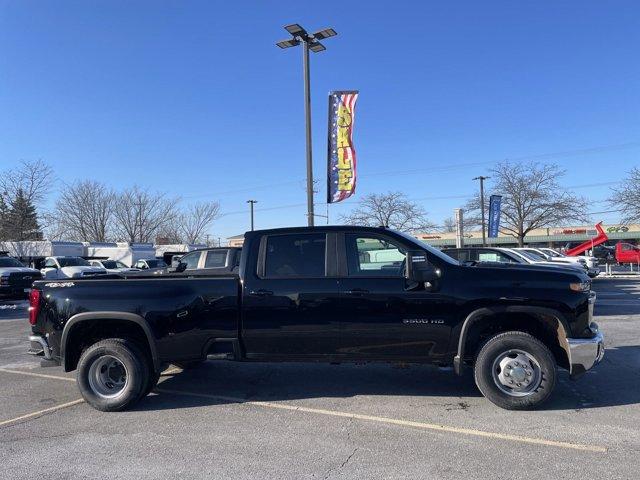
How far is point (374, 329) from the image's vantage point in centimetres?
541

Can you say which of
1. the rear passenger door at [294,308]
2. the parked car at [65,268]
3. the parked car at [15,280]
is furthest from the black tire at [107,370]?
the parked car at [65,268]

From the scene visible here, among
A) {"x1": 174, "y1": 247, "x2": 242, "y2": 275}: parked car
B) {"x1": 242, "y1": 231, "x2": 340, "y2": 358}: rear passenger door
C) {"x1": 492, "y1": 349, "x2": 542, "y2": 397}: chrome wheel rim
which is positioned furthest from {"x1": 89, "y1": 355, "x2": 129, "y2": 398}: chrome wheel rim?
{"x1": 174, "y1": 247, "x2": 242, "y2": 275}: parked car

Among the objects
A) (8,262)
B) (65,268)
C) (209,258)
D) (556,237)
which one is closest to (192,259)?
(209,258)

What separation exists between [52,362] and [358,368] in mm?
3869

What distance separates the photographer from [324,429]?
16.0 ft

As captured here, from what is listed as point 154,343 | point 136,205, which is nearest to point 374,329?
point 154,343

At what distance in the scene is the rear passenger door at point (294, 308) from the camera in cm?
546

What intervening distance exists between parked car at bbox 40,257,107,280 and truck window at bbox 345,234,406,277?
2037 centimetres

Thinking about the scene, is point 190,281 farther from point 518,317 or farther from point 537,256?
point 537,256

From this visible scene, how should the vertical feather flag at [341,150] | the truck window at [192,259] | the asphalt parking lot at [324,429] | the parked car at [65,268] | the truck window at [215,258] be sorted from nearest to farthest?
the asphalt parking lot at [324,429]
the truck window at [215,258]
the truck window at [192,259]
the vertical feather flag at [341,150]
the parked car at [65,268]

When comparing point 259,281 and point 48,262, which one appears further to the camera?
point 48,262

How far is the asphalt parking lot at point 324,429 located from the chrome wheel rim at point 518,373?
0.81ft

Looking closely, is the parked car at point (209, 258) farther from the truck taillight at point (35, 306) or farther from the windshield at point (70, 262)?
the windshield at point (70, 262)

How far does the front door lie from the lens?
5359 millimetres
